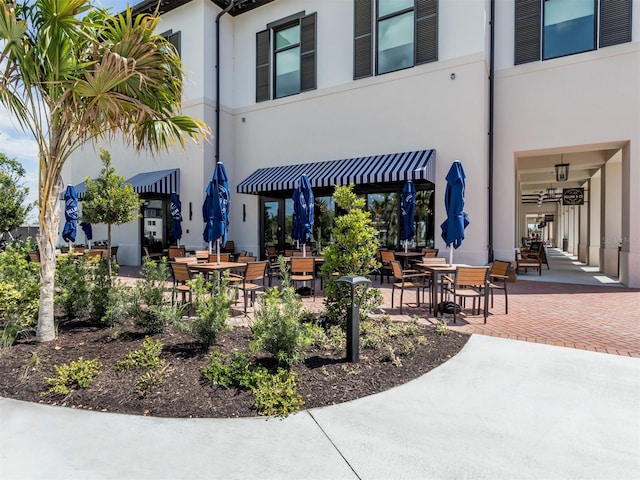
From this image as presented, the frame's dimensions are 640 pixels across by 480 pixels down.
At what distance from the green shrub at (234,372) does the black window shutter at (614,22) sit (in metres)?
12.4

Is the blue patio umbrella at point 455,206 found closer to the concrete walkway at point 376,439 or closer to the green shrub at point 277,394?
the concrete walkway at point 376,439

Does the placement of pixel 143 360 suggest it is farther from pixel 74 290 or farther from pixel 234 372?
pixel 74 290

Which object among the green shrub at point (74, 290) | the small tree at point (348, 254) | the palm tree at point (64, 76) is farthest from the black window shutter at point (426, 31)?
the green shrub at point (74, 290)

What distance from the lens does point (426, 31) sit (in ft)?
37.4

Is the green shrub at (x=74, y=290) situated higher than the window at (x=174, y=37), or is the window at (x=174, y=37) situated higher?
the window at (x=174, y=37)

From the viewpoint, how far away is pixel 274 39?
1445 centimetres

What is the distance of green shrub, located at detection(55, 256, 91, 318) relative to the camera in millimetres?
5426

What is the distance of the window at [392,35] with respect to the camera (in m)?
11.4

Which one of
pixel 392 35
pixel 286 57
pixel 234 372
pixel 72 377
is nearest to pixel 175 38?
pixel 286 57

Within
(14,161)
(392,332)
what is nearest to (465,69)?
(392,332)

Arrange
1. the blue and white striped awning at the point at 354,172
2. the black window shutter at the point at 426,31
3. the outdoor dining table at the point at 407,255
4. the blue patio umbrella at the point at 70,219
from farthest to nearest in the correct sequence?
the blue patio umbrella at the point at 70,219
the black window shutter at the point at 426,31
the blue and white striped awning at the point at 354,172
the outdoor dining table at the point at 407,255

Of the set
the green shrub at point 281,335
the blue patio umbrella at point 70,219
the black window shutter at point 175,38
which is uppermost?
the black window shutter at point 175,38

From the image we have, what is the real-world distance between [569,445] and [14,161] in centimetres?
3508

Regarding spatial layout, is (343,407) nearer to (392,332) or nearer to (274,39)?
(392,332)
